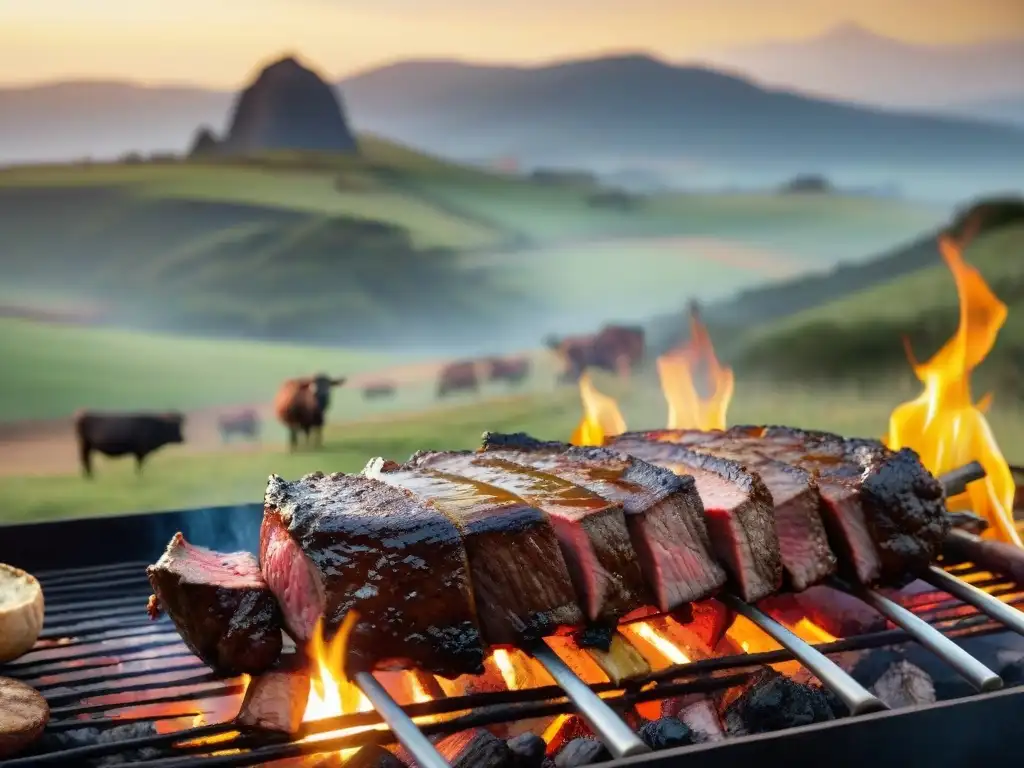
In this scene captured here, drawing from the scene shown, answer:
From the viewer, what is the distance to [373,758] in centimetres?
259

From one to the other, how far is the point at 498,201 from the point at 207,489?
3.39 meters

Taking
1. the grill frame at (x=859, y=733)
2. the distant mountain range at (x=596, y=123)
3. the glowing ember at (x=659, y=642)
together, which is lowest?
the glowing ember at (x=659, y=642)

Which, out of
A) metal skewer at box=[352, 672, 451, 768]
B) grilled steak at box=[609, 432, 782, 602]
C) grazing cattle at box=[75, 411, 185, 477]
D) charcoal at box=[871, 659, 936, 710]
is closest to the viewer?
metal skewer at box=[352, 672, 451, 768]

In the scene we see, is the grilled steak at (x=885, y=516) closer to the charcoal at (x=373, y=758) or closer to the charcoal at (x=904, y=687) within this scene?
the charcoal at (x=904, y=687)

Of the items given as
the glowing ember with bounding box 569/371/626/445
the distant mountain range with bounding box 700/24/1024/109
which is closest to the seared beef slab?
the glowing ember with bounding box 569/371/626/445

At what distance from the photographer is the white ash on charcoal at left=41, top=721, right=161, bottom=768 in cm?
266

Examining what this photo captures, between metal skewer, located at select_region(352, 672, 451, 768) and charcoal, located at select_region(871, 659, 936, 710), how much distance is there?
1.66m

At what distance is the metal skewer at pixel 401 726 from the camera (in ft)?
7.32

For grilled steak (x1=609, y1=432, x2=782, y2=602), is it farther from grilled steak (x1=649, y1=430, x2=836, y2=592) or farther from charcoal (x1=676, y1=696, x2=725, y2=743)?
charcoal (x1=676, y1=696, x2=725, y2=743)

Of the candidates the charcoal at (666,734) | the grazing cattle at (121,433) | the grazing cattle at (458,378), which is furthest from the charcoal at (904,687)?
the grazing cattle at (458,378)

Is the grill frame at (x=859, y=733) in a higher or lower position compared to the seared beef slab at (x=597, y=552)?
lower

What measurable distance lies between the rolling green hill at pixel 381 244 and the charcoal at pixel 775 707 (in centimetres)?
543

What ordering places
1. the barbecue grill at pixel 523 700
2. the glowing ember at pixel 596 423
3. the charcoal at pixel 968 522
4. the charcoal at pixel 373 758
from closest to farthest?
1. the barbecue grill at pixel 523 700
2. the charcoal at pixel 373 758
3. the charcoal at pixel 968 522
4. the glowing ember at pixel 596 423

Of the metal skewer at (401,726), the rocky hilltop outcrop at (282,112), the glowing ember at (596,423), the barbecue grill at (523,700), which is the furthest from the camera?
the rocky hilltop outcrop at (282,112)
